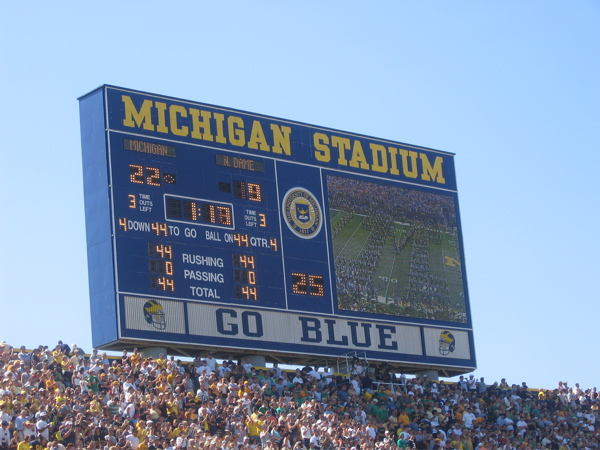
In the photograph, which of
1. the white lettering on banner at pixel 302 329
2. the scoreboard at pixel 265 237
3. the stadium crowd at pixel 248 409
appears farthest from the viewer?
the white lettering on banner at pixel 302 329

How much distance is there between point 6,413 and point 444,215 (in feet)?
47.5

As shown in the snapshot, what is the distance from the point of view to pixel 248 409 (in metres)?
29.7

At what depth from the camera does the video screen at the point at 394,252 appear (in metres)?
34.9

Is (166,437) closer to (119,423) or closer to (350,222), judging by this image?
(119,423)

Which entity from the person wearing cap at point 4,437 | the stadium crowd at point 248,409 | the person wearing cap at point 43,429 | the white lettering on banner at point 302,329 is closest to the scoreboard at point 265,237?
the white lettering on banner at point 302,329

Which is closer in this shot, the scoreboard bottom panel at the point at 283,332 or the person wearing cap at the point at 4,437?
the person wearing cap at the point at 4,437

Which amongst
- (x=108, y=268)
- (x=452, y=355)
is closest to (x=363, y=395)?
(x=452, y=355)

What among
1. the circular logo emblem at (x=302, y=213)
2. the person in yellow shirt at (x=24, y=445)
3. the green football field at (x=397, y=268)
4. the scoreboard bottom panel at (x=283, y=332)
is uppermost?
the circular logo emblem at (x=302, y=213)

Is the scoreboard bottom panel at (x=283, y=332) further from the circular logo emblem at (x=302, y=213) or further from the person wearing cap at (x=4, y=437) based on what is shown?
the person wearing cap at (x=4, y=437)

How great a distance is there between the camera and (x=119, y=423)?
2667cm

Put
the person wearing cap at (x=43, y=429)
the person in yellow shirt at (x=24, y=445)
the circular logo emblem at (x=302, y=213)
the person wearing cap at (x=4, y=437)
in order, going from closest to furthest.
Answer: the person in yellow shirt at (x=24, y=445) → the person wearing cap at (x=4, y=437) → the person wearing cap at (x=43, y=429) → the circular logo emblem at (x=302, y=213)

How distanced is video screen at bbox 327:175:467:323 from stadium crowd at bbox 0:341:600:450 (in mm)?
1651

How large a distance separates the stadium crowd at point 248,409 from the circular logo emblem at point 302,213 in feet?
10.2

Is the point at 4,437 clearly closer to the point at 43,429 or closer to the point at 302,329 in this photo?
the point at 43,429
